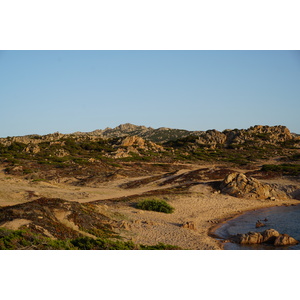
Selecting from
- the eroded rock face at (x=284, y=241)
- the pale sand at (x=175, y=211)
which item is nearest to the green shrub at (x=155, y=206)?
the pale sand at (x=175, y=211)

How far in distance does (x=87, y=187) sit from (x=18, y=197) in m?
11.3

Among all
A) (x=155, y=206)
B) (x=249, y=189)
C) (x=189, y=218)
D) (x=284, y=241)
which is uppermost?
(x=249, y=189)

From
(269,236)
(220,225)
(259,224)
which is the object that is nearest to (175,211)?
(220,225)

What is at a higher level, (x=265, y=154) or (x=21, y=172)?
(x=265, y=154)

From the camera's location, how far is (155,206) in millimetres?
22703

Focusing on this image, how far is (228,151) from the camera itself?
7669 cm

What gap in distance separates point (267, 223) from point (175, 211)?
653cm

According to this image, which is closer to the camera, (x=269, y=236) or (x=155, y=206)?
(x=269, y=236)

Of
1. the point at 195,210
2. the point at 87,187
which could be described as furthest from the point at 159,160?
the point at 195,210

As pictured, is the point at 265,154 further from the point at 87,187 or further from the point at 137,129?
the point at 137,129

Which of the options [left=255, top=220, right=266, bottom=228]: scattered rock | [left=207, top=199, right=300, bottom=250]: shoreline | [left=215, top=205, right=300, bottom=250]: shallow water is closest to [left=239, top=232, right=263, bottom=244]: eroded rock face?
[left=215, top=205, right=300, bottom=250]: shallow water

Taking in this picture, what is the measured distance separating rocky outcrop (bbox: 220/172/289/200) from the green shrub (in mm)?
9019

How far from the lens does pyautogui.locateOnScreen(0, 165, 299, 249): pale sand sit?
1546 cm

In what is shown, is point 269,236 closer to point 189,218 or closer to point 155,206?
point 189,218
